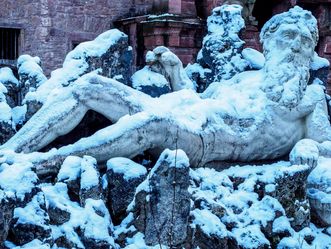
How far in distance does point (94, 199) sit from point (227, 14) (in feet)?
12.4

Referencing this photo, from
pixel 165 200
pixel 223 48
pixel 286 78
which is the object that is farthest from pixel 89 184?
pixel 223 48

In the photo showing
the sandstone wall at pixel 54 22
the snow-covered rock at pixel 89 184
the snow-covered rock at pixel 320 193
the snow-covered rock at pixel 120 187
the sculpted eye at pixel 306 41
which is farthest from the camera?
the sandstone wall at pixel 54 22

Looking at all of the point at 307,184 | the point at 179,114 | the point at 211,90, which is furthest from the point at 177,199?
the point at 211,90

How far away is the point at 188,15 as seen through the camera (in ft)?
49.0

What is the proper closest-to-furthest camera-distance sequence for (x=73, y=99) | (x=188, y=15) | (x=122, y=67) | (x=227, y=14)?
1. (x=73, y=99)
2. (x=122, y=67)
3. (x=227, y=14)
4. (x=188, y=15)

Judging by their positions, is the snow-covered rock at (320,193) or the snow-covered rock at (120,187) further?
the snow-covered rock at (320,193)

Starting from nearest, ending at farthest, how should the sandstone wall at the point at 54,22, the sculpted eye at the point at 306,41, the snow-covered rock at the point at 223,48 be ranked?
the sculpted eye at the point at 306,41 < the snow-covered rock at the point at 223,48 < the sandstone wall at the point at 54,22

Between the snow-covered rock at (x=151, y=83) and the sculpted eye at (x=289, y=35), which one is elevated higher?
the sculpted eye at (x=289, y=35)

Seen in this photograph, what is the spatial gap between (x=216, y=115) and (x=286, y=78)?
671mm

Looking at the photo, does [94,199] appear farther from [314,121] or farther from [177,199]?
[314,121]

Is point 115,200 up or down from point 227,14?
down

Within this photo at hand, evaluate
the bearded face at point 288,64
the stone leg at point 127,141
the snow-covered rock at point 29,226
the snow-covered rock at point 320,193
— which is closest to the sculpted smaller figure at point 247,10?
the bearded face at point 288,64

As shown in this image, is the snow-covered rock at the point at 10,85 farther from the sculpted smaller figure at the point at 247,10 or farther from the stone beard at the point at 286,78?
the sculpted smaller figure at the point at 247,10

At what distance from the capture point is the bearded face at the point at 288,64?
23.5 feet
